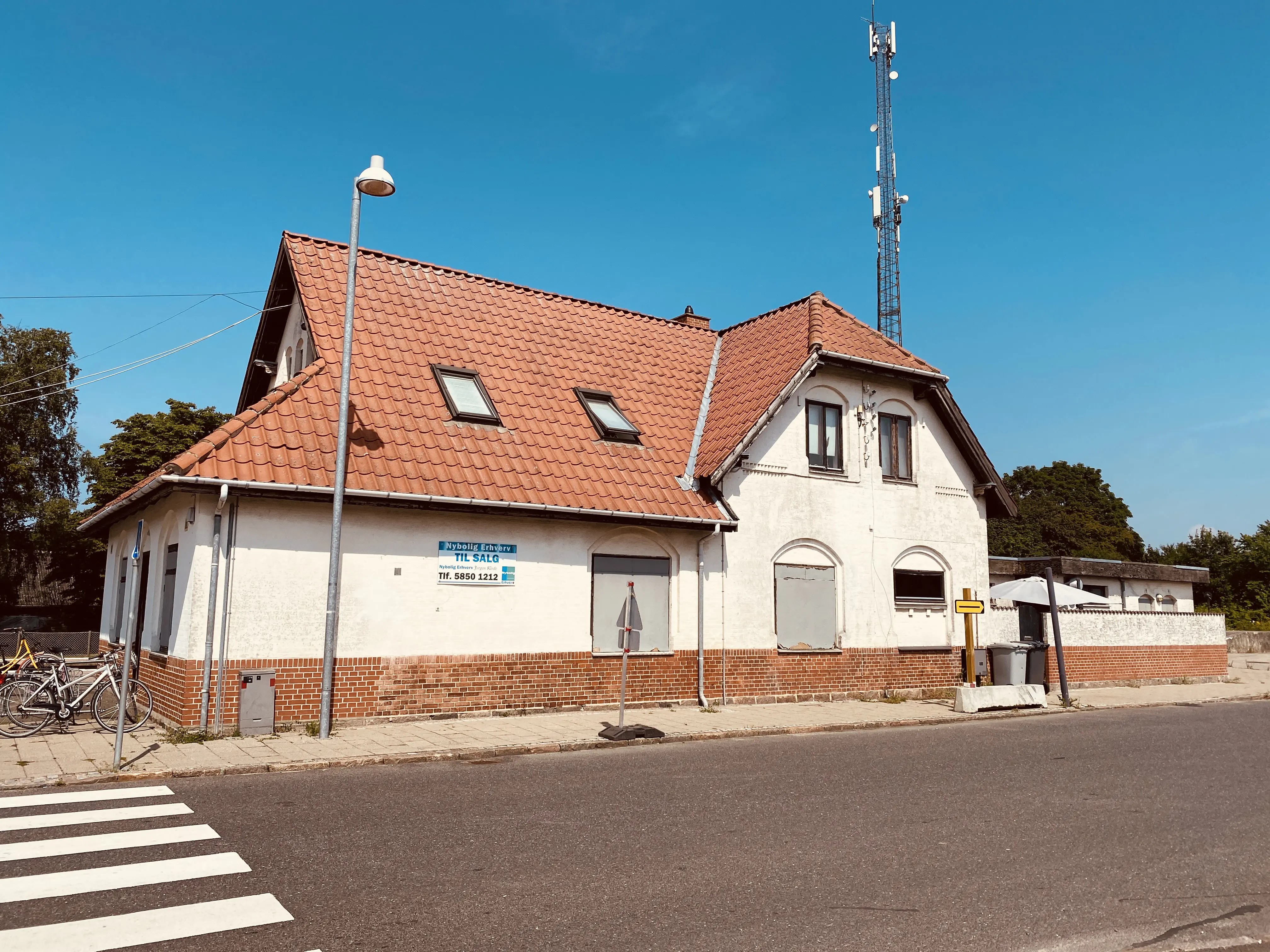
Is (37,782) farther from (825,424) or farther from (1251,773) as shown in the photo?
(825,424)

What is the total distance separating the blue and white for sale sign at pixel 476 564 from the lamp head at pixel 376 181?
17.1ft

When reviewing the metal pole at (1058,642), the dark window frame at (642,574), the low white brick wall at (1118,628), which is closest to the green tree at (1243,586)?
the low white brick wall at (1118,628)

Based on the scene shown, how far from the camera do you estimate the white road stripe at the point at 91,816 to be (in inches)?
300

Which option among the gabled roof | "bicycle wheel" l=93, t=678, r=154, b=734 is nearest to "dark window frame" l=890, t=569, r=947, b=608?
the gabled roof

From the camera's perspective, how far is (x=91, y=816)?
8008mm

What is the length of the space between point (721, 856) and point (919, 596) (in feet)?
48.1

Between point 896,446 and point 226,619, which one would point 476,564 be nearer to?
point 226,619

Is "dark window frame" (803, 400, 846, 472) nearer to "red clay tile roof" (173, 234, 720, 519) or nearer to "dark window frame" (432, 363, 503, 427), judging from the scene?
"red clay tile roof" (173, 234, 720, 519)

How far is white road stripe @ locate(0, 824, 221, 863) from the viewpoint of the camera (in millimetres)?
6742

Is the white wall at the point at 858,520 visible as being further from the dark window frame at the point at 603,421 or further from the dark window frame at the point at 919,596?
the dark window frame at the point at 603,421

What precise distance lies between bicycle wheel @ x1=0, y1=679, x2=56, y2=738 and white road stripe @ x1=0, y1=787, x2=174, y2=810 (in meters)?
3.80

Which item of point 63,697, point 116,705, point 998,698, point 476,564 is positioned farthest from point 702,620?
point 63,697

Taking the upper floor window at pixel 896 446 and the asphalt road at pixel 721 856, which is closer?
the asphalt road at pixel 721 856

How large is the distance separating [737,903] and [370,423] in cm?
1087
